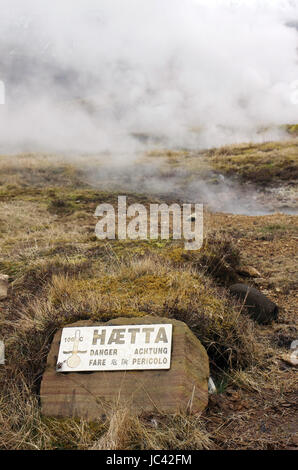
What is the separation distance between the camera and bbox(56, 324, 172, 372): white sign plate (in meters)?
3.24

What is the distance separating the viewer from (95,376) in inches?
127

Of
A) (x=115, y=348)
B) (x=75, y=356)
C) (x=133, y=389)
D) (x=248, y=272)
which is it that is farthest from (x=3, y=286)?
(x=248, y=272)

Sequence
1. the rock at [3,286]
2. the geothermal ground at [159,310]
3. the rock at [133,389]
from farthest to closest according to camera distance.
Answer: the rock at [3,286]
the rock at [133,389]
the geothermal ground at [159,310]

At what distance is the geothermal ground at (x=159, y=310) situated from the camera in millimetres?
2879

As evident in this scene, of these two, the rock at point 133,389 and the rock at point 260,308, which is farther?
the rock at point 260,308

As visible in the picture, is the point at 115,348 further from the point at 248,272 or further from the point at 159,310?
the point at 248,272

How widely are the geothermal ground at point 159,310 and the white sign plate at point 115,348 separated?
0.24 metres

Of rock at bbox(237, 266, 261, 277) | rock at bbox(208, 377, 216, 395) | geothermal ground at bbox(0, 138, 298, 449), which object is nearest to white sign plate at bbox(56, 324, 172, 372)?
geothermal ground at bbox(0, 138, 298, 449)

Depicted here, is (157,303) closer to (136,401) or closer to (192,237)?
(136,401)

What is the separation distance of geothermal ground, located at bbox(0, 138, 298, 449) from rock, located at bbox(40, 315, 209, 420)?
92 millimetres

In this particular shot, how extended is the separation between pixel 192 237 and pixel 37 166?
1255cm

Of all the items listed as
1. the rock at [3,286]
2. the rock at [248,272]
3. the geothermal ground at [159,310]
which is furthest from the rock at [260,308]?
the rock at [3,286]

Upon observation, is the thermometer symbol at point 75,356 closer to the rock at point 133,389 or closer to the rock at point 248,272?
the rock at point 133,389

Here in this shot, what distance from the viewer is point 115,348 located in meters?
3.34
